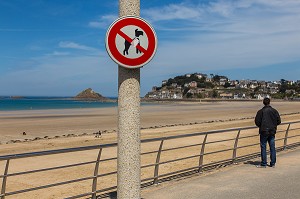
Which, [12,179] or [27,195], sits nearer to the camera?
[27,195]

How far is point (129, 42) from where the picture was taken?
13.6 ft

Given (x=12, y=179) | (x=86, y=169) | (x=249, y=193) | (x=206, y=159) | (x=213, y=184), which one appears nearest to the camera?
(x=249, y=193)

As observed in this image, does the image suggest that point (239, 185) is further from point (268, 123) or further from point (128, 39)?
point (128, 39)

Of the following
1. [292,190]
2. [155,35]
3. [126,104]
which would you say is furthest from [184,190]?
[155,35]

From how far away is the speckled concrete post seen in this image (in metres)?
4.28

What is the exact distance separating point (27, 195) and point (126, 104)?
5.15 meters

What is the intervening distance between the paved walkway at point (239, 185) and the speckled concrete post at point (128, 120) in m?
1.88

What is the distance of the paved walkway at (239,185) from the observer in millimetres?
6246

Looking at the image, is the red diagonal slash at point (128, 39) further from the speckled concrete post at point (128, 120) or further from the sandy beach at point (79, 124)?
the sandy beach at point (79, 124)

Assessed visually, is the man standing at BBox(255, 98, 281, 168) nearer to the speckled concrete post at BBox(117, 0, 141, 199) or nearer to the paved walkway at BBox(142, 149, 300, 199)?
the paved walkway at BBox(142, 149, 300, 199)

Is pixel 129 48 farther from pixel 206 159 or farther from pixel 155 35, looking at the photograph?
pixel 206 159

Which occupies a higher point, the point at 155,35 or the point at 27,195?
the point at 155,35

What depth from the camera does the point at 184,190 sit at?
21.6ft

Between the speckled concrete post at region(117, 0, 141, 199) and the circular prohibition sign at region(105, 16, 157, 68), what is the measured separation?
0.47ft
